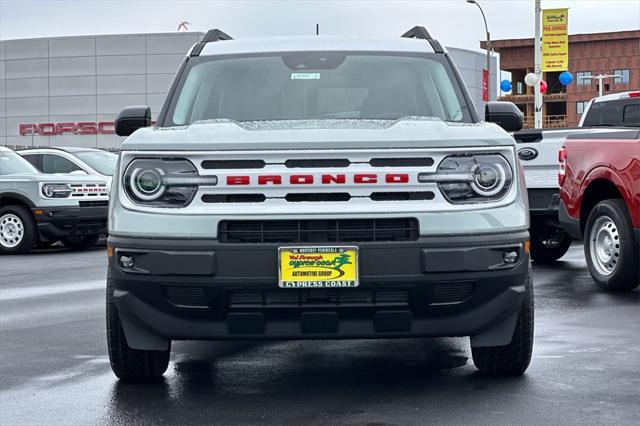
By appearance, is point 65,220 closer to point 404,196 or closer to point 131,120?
point 131,120

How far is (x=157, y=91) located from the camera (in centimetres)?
5928

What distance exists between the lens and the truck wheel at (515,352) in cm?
560

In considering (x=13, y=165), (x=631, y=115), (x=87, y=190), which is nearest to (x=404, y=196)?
(x=631, y=115)

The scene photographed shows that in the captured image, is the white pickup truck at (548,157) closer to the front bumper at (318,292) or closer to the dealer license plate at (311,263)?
the front bumper at (318,292)

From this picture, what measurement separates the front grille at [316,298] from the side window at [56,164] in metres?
13.7

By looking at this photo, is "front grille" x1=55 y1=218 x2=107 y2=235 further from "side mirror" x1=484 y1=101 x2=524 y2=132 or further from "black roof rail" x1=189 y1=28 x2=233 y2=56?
"side mirror" x1=484 y1=101 x2=524 y2=132

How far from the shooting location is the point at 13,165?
16.9 metres

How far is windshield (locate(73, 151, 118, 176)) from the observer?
1859 cm

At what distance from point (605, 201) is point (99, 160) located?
1110 centimetres

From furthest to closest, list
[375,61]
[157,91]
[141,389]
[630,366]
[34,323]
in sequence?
[157,91], [34,323], [375,61], [630,366], [141,389]

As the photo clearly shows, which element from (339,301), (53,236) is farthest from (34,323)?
(53,236)

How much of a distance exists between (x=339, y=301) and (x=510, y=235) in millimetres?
858

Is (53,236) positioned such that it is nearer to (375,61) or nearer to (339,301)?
(375,61)

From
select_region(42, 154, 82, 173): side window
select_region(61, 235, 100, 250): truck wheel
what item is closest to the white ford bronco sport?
select_region(61, 235, 100, 250): truck wheel
